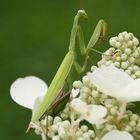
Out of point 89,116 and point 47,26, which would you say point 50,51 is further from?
point 89,116

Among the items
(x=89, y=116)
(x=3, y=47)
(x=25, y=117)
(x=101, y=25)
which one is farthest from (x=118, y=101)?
(x=3, y=47)

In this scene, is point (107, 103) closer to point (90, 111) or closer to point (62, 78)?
point (90, 111)

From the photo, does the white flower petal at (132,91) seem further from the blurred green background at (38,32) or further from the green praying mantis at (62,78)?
the blurred green background at (38,32)

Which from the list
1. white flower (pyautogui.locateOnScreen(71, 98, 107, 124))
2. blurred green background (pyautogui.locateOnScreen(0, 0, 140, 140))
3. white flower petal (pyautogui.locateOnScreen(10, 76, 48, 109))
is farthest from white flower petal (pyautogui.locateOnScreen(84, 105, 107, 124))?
blurred green background (pyautogui.locateOnScreen(0, 0, 140, 140))

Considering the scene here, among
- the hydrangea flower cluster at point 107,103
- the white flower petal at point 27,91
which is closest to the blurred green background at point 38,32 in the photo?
the white flower petal at point 27,91

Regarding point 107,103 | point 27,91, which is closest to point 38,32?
point 27,91

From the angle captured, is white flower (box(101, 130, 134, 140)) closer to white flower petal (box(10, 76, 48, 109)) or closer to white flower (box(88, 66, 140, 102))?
white flower (box(88, 66, 140, 102))
